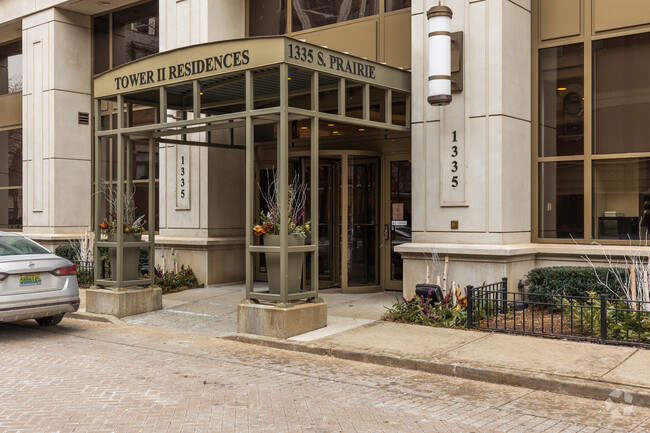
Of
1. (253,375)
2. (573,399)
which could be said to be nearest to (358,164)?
(253,375)

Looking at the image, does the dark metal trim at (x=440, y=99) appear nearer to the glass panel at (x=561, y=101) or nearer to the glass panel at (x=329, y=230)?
the glass panel at (x=561, y=101)

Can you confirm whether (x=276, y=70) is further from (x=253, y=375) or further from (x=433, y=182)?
(x=253, y=375)

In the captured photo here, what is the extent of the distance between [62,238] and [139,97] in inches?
269

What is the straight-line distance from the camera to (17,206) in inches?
781

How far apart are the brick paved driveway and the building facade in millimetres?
2584

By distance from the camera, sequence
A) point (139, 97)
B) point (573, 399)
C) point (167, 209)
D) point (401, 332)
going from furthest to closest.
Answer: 1. point (167, 209)
2. point (139, 97)
3. point (401, 332)
4. point (573, 399)

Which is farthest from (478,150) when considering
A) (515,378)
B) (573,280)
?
(515,378)

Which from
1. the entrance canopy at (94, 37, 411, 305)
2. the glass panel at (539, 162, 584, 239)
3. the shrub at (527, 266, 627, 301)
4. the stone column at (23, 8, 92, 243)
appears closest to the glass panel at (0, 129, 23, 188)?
the stone column at (23, 8, 92, 243)

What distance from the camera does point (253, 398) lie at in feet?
21.2

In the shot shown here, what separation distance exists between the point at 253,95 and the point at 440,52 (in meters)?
2.92

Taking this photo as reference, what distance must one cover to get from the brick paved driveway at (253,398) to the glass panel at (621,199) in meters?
4.71

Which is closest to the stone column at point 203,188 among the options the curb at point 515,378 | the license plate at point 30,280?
the license plate at point 30,280

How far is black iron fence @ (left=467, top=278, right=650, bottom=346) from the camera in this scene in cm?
823

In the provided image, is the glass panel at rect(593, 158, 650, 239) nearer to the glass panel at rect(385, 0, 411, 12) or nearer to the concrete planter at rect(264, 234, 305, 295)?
the glass panel at rect(385, 0, 411, 12)
